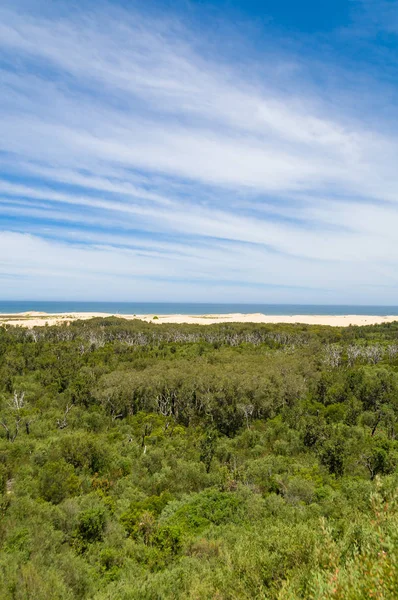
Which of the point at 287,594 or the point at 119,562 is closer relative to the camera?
the point at 287,594

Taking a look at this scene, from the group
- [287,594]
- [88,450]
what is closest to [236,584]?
[287,594]

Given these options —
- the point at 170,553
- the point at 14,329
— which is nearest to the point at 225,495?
the point at 170,553

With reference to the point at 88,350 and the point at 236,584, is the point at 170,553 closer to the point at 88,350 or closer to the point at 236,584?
the point at 236,584

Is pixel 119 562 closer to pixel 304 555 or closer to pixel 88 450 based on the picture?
pixel 304 555

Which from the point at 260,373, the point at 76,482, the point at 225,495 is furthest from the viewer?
the point at 260,373

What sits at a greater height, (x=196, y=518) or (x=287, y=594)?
(x=287, y=594)

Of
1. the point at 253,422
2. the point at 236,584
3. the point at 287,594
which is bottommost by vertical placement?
the point at 253,422

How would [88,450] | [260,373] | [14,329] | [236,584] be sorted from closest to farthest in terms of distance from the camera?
[236,584]
[88,450]
[260,373]
[14,329]
